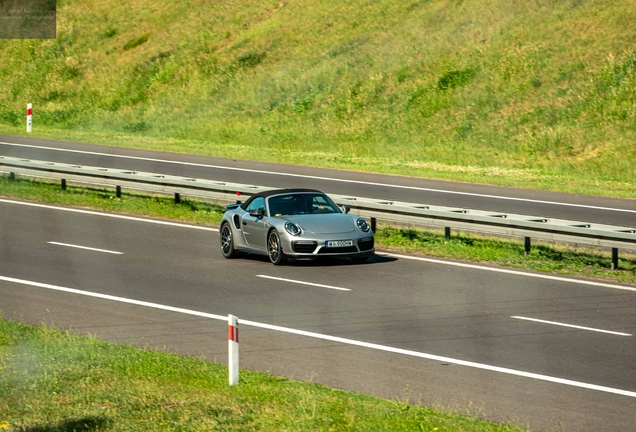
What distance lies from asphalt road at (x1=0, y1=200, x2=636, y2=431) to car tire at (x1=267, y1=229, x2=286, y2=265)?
0.63 ft

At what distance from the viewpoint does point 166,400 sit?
899cm

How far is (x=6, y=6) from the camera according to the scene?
6625cm

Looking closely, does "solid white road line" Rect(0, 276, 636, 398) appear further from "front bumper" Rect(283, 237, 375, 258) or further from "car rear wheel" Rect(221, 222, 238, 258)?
"car rear wheel" Rect(221, 222, 238, 258)

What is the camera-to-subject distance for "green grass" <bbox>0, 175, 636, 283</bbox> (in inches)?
701

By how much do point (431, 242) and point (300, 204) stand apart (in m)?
3.13

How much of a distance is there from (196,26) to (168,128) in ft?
36.8

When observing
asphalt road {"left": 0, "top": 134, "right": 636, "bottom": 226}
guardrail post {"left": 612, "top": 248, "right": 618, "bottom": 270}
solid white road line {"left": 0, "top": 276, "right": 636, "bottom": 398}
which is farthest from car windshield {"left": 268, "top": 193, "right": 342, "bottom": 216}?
asphalt road {"left": 0, "top": 134, "right": 636, "bottom": 226}

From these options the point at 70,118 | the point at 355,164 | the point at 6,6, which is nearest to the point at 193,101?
the point at 70,118

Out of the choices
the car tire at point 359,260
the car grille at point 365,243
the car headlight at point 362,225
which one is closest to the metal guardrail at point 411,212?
the car tire at point 359,260

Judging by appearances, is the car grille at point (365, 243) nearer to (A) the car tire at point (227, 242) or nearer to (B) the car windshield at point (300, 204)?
(B) the car windshield at point (300, 204)

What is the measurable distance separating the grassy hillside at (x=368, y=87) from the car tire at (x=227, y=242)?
13379mm

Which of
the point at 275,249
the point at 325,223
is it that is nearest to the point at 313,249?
the point at 325,223

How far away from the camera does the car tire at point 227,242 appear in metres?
18.7

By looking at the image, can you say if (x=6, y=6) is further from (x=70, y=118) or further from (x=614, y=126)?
(x=614, y=126)
